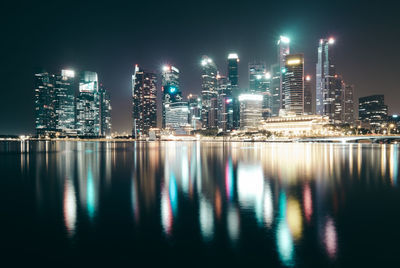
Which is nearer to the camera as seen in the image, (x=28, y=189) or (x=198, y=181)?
(x=28, y=189)

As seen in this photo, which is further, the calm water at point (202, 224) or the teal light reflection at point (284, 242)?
the calm water at point (202, 224)

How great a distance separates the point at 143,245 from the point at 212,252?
8.91 feet

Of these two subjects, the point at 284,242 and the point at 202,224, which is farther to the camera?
the point at 202,224

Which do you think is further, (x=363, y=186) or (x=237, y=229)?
(x=363, y=186)

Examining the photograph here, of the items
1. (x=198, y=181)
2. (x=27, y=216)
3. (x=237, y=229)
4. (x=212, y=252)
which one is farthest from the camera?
(x=198, y=181)

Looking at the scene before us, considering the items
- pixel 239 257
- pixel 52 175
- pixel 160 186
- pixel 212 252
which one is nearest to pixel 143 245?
pixel 212 252

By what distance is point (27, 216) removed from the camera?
16.9m

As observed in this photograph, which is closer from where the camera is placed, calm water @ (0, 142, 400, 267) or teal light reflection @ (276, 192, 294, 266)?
teal light reflection @ (276, 192, 294, 266)

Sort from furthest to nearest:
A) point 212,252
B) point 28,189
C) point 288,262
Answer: point 28,189, point 212,252, point 288,262

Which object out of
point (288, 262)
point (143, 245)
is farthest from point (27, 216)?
point (288, 262)

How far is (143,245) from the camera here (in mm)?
11906

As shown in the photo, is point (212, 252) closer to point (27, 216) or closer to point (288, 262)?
point (288, 262)

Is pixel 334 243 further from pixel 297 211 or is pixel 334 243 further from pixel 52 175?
pixel 52 175

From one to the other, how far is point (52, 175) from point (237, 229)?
27793 millimetres
